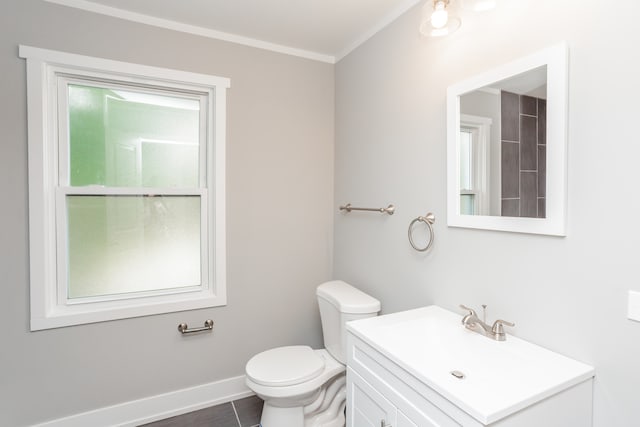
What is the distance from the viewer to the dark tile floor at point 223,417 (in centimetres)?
195

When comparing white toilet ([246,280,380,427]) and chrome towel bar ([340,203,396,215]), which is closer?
white toilet ([246,280,380,427])

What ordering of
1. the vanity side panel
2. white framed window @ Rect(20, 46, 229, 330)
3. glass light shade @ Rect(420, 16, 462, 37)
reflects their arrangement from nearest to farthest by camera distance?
1. the vanity side panel
2. glass light shade @ Rect(420, 16, 462, 37)
3. white framed window @ Rect(20, 46, 229, 330)

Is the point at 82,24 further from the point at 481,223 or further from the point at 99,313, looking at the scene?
the point at 481,223

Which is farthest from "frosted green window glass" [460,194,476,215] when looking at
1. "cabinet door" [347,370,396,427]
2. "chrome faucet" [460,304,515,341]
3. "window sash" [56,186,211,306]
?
"window sash" [56,186,211,306]

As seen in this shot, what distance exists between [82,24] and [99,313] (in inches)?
63.6

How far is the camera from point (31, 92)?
168 centimetres

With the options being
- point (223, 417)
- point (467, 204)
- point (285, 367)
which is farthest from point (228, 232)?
point (467, 204)

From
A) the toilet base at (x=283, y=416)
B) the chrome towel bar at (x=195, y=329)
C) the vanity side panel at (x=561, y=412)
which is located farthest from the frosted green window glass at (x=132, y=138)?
the vanity side panel at (x=561, y=412)

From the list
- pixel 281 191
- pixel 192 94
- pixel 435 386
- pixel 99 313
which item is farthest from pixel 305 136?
pixel 435 386

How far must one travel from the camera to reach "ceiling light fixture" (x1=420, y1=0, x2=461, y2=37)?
134cm

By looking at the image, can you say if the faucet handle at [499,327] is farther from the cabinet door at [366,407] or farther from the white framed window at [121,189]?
the white framed window at [121,189]

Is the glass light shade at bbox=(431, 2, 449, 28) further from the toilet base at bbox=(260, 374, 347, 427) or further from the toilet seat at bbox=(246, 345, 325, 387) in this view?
the toilet base at bbox=(260, 374, 347, 427)

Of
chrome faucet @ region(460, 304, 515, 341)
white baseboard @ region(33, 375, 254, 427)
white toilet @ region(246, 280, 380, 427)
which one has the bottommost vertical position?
white baseboard @ region(33, 375, 254, 427)

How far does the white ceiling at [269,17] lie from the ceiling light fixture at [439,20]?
0.39m
